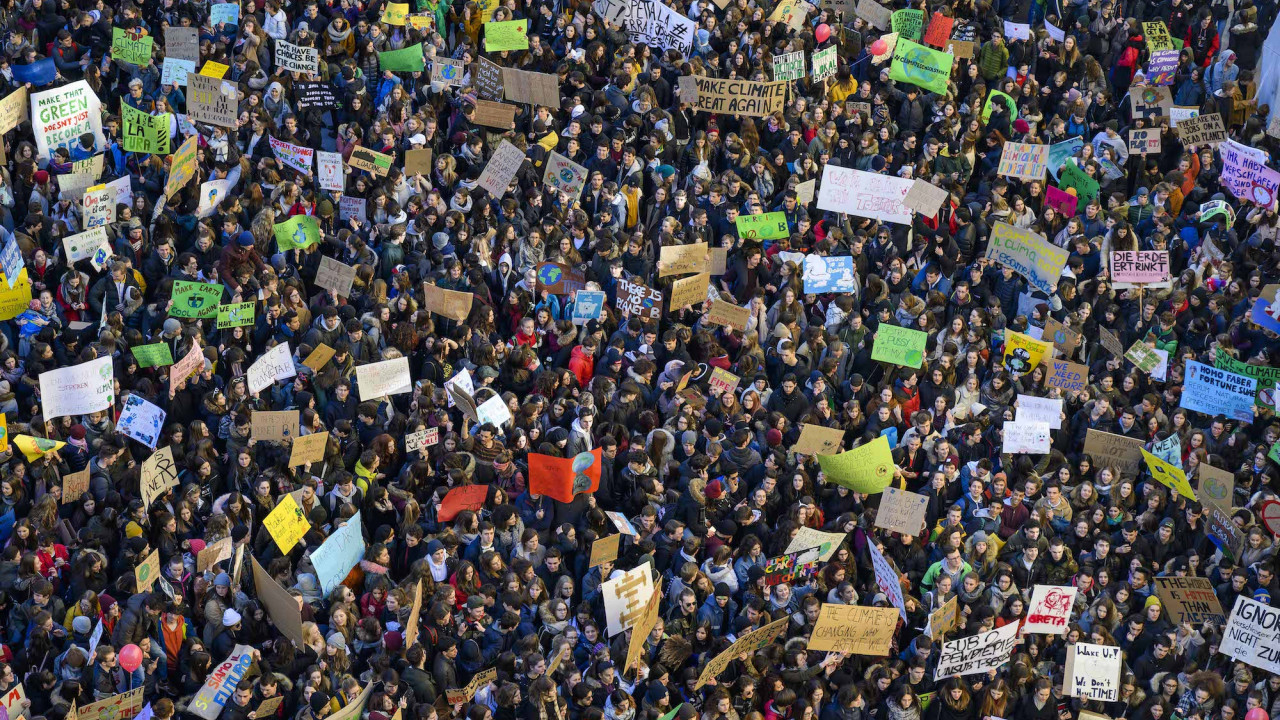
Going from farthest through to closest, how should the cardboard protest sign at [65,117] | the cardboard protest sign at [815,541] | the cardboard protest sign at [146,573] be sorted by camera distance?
1. the cardboard protest sign at [65,117]
2. the cardboard protest sign at [815,541]
3. the cardboard protest sign at [146,573]

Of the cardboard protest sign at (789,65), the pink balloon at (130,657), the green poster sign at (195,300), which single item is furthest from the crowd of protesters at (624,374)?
the green poster sign at (195,300)

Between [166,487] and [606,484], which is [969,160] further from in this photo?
[166,487]

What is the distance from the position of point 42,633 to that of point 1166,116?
42.4 feet

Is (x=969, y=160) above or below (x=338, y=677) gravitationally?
above

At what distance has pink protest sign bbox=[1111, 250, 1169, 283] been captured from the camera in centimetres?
1831

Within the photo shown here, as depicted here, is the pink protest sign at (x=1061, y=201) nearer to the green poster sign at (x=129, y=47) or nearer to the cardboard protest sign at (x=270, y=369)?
the cardboard protest sign at (x=270, y=369)

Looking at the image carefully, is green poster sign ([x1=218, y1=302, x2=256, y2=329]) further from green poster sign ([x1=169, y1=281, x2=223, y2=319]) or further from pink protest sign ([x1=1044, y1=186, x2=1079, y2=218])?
pink protest sign ([x1=1044, y1=186, x2=1079, y2=218])

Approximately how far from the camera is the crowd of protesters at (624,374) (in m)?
14.1

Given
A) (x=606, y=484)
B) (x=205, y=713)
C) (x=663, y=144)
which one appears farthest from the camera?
(x=663, y=144)

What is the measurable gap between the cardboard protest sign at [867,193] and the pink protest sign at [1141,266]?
2.09m

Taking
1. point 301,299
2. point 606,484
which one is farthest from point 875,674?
point 301,299

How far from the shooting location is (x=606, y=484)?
51.4 ft

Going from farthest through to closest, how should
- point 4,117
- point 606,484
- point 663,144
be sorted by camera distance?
point 663,144, point 4,117, point 606,484

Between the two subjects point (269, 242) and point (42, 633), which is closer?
point (42, 633)
